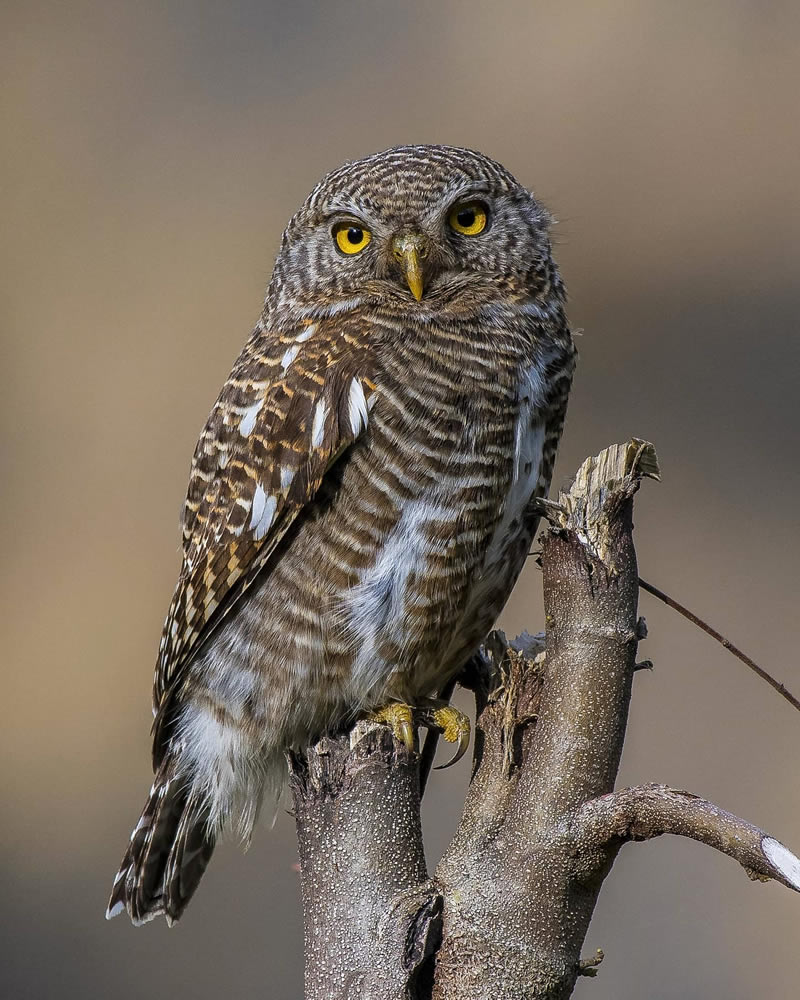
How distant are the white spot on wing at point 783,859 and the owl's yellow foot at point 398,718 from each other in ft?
3.37

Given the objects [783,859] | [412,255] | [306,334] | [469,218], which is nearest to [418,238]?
[412,255]

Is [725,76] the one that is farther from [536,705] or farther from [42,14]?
[536,705]

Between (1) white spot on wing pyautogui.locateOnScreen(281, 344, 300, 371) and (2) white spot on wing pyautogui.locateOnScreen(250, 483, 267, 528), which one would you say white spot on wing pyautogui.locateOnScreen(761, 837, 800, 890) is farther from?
(1) white spot on wing pyautogui.locateOnScreen(281, 344, 300, 371)

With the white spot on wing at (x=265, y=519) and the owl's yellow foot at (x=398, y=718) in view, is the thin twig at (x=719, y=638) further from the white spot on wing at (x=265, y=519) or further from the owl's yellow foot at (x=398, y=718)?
the white spot on wing at (x=265, y=519)

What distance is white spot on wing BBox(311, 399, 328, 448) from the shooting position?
2.70m

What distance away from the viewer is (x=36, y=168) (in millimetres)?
7414

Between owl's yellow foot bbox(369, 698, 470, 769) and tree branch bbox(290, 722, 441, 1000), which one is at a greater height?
owl's yellow foot bbox(369, 698, 470, 769)

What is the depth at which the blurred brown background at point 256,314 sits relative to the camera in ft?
19.5

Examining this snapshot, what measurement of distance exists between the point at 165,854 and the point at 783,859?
1721mm

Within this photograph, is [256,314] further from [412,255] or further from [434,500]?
[434,500]

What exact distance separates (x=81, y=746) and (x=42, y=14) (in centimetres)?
438

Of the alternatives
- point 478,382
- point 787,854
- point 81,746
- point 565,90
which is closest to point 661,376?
point 565,90

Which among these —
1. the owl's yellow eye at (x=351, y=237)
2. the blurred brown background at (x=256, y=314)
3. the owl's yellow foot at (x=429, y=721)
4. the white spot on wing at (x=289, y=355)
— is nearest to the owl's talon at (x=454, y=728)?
the owl's yellow foot at (x=429, y=721)

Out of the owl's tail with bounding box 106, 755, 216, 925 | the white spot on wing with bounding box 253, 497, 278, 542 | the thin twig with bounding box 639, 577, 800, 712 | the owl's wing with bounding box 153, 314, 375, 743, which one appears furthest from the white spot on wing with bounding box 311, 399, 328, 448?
the owl's tail with bounding box 106, 755, 216, 925
